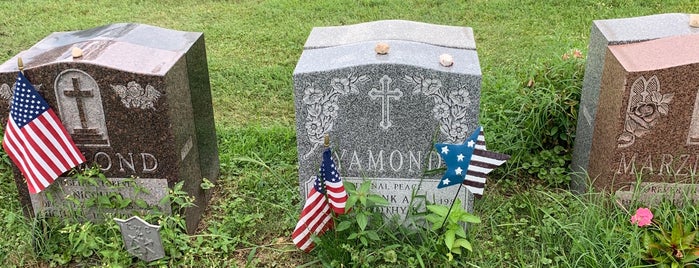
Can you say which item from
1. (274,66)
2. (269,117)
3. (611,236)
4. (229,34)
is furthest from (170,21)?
(611,236)

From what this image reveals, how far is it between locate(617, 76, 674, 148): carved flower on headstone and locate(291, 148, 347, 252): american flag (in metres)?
1.46

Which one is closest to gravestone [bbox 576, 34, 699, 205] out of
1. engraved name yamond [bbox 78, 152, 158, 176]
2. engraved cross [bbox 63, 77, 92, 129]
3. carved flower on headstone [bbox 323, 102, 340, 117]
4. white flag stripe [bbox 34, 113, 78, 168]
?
carved flower on headstone [bbox 323, 102, 340, 117]

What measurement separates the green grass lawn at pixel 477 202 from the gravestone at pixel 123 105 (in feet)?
0.78

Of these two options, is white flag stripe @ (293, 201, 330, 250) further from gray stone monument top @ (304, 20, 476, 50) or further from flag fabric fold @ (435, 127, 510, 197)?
gray stone monument top @ (304, 20, 476, 50)

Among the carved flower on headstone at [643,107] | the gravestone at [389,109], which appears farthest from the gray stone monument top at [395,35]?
the carved flower on headstone at [643,107]

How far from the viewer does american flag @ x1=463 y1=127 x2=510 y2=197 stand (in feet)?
10.3

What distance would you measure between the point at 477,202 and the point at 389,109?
2.91ft

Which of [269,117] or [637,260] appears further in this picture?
[269,117]

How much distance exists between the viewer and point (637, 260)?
10.3ft

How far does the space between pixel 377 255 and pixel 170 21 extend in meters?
4.99

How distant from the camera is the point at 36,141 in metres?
3.46

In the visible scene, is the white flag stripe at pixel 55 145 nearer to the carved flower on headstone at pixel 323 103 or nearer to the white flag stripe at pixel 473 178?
the carved flower on headstone at pixel 323 103

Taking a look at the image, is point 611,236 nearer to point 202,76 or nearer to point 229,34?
point 202,76

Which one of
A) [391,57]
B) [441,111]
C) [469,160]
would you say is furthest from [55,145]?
[469,160]
